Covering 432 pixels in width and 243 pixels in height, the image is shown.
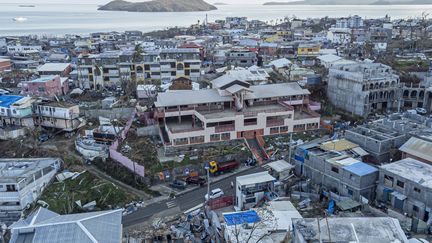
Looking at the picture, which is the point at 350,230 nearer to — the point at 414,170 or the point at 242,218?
the point at 242,218

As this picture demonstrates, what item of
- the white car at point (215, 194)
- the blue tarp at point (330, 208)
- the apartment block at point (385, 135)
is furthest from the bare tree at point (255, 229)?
the apartment block at point (385, 135)

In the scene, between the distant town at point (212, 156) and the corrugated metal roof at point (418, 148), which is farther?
the corrugated metal roof at point (418, 148)

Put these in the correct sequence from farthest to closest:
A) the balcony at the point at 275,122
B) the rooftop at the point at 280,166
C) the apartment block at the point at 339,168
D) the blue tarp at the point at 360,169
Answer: the balcony at the point at 275,122, the rooftop at the point at 280,166, the apartment block at the point at 339,168, the blue tarp at the point at 360,169

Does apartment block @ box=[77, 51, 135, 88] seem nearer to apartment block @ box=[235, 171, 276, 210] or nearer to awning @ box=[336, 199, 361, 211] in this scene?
apartment block @ box=[235, 171, 276, 210]

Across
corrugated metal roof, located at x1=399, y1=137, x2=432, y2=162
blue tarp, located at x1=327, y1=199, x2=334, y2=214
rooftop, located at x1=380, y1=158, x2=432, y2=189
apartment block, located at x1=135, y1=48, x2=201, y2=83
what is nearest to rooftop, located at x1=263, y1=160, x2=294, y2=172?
blue tarp, located at x1=327, y1=199, x2=334, y2=214

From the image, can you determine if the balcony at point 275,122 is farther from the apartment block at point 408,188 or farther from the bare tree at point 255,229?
the bare tree at point 255,229

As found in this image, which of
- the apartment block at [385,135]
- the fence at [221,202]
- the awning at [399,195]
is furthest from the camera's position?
the apartment block at [385,135]

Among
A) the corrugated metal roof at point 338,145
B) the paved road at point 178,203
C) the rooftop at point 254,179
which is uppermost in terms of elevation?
the corrugated metal roof at point 338,145
